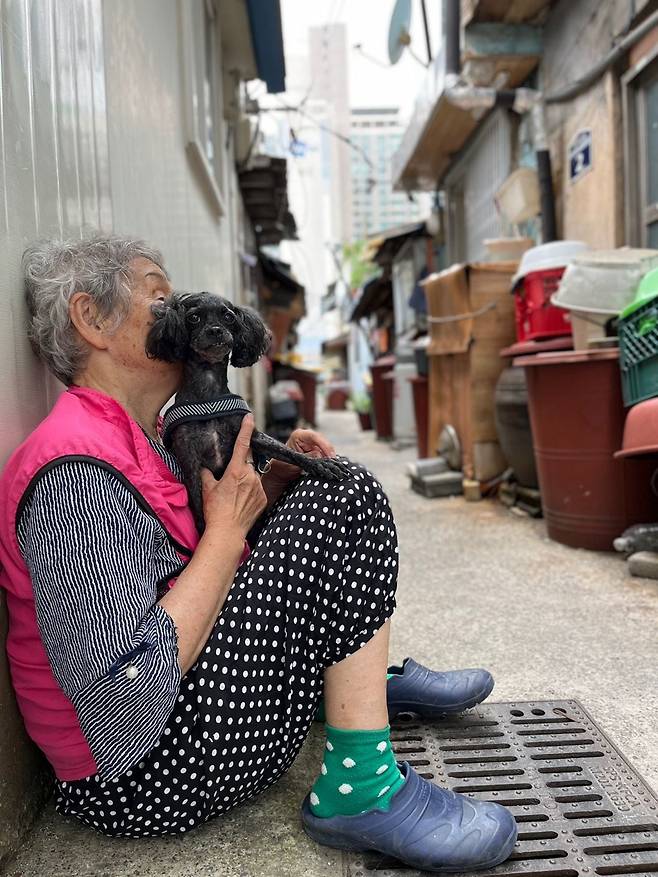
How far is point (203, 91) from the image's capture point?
442 centimetres

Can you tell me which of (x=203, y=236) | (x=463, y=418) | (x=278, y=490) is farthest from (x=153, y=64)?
(x=463, y=418)

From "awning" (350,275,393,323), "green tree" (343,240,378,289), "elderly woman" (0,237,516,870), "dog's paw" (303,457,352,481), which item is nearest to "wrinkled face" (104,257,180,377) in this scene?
"elderly woman" (0,237,516,870)

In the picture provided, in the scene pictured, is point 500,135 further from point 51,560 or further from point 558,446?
point 51,560

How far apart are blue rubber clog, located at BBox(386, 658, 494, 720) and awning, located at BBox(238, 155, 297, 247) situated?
7.89 m

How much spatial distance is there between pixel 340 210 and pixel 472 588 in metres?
33.5

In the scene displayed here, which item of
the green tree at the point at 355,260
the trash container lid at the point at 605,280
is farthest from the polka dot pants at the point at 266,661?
the green tree at the point at 355,260

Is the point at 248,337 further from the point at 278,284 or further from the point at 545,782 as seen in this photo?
the point at 278,284

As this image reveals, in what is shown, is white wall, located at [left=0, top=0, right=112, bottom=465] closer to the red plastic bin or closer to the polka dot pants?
the polka dot pants

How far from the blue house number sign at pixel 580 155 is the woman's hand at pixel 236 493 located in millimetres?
4351

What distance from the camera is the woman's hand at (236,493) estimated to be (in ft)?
4.41

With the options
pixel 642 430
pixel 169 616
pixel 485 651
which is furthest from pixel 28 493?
pixel 642 430

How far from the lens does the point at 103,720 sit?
3.56ft

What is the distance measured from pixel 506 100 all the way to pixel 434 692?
18.4 ft

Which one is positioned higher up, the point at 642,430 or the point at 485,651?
the point at 642,430
